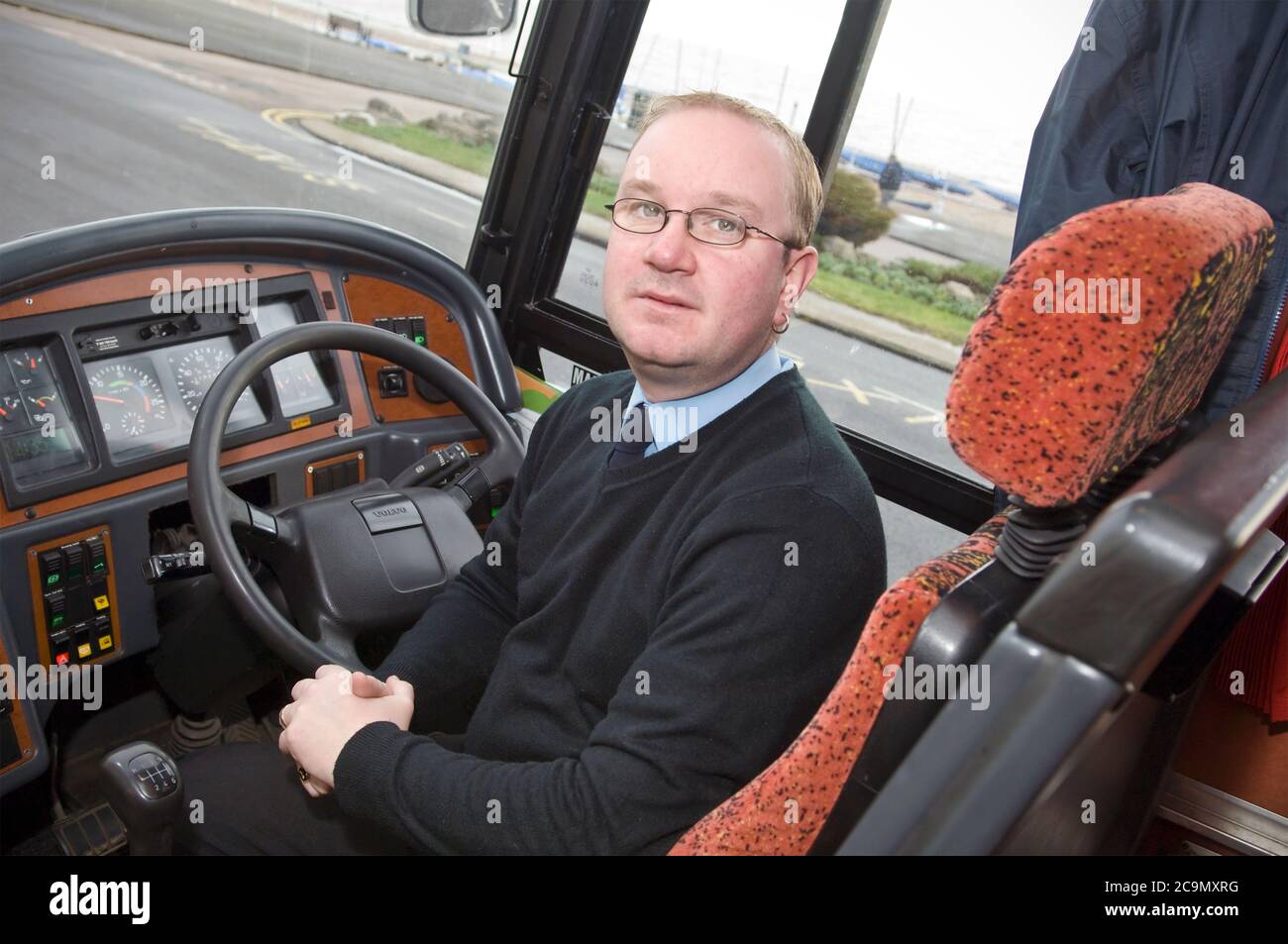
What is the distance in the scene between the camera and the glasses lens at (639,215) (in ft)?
4.21

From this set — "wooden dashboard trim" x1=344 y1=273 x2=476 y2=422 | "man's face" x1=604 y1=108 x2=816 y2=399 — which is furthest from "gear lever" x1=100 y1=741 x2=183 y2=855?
"wooden dashboard trim" x1=344 y1=273 x2=476 y2=422

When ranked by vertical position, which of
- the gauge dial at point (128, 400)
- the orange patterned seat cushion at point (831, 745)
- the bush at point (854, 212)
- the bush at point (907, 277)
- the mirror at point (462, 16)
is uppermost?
the mirror at point (462, 16)

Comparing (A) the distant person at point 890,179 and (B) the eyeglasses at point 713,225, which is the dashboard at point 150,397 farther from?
(A) the distant person at point 890,179

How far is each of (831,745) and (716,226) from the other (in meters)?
0.69

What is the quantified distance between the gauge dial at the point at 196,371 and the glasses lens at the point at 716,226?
1.05m

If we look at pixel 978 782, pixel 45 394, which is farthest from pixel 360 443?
pixel 978 782

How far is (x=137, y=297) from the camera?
1794 mm

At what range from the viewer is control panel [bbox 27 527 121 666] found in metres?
1.64

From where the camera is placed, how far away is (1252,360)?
1.46 metres

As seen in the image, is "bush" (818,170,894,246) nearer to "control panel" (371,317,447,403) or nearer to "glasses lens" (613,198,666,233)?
"control panel" (371,317,447,403)

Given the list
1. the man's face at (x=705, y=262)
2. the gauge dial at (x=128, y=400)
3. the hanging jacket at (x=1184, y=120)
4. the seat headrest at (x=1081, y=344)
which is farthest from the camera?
the gauge dial at (x=128, y=400)

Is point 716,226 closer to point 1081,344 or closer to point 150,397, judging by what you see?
point 1081,344

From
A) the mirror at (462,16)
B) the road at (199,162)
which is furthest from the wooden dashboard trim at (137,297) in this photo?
the mirror at (462,16)

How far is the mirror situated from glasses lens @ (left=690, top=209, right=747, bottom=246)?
4.37ft
